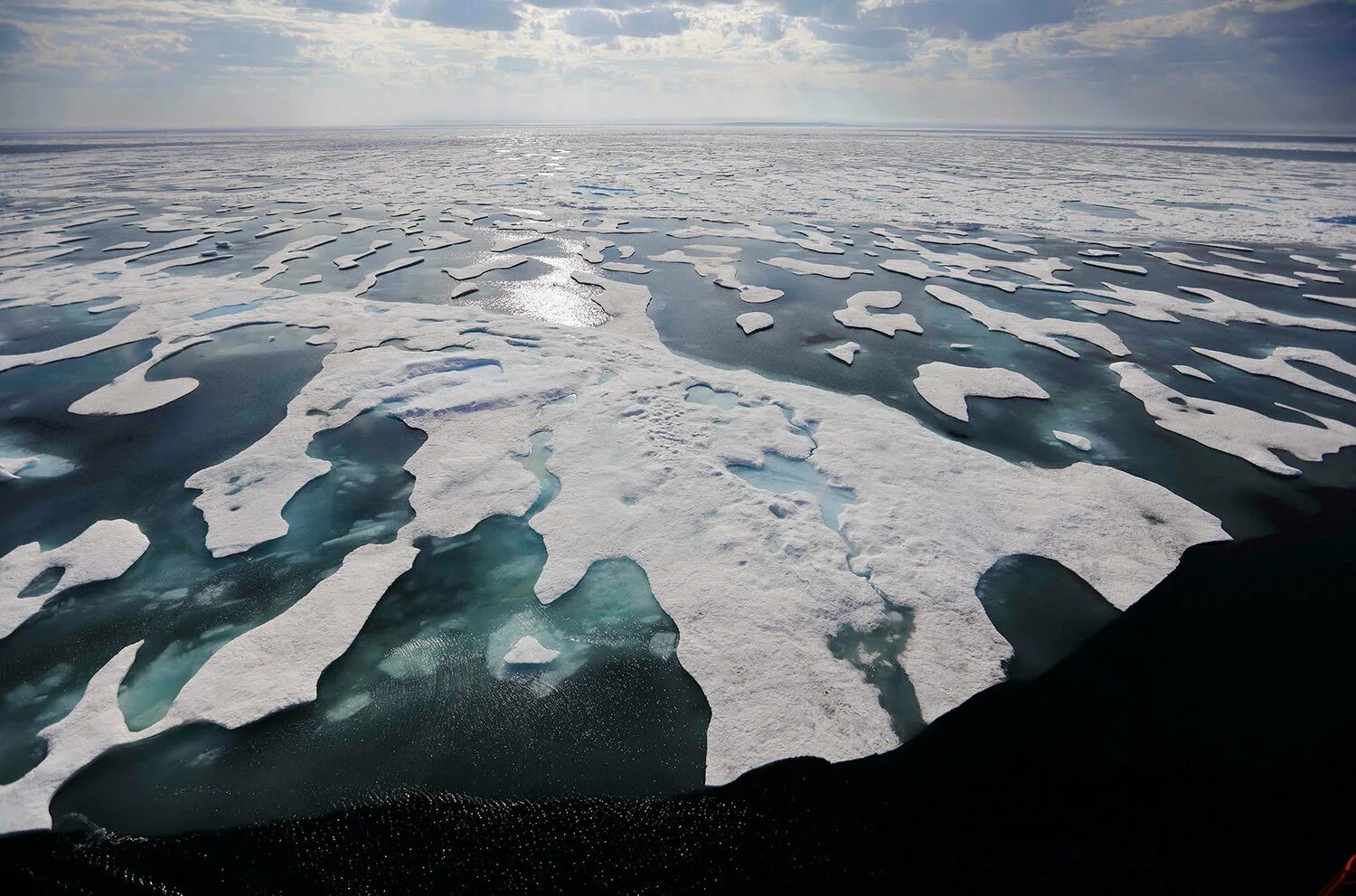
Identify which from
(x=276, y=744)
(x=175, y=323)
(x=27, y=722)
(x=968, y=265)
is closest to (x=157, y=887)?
(x=276, y=744)

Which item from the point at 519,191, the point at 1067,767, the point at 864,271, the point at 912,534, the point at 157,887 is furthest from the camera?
the point at 519,191

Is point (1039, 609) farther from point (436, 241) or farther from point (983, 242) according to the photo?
point (436, 241)

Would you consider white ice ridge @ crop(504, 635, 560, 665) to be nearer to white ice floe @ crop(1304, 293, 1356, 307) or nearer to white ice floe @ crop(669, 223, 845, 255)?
white ice floe @ crop(669, 223, 845, 255)

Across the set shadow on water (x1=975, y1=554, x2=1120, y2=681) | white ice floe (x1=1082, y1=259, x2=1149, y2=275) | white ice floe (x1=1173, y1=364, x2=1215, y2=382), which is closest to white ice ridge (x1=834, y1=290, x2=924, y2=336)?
white ice floe (x1=1173, y1=364, x2=1215, y2=382)

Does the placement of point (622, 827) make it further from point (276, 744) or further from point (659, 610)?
point (276, 744)

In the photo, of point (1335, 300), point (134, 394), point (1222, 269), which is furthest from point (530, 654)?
point (1222, 269)

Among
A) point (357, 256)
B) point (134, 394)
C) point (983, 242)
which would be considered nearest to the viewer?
point (134, 394)

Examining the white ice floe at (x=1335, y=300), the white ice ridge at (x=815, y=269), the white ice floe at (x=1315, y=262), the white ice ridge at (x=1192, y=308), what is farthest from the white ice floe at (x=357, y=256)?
the white ice floe at (x=1315, y=262)
